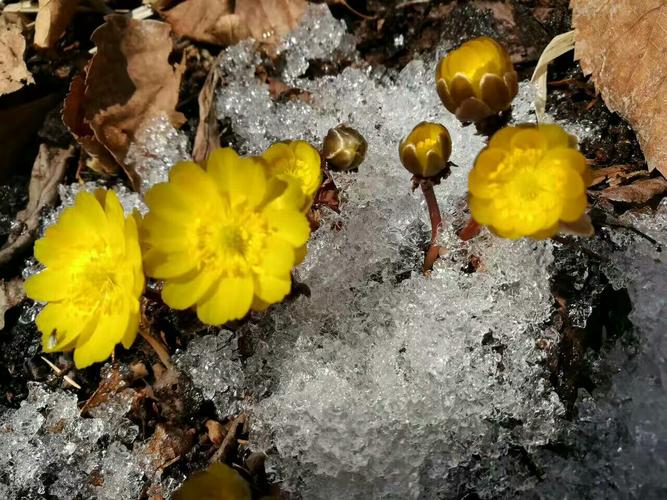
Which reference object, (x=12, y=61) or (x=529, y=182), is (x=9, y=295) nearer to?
(x=12, y=61)

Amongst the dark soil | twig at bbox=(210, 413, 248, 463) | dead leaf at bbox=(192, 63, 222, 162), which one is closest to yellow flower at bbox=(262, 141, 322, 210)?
the dark soil

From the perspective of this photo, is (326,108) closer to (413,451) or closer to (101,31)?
(101,31)

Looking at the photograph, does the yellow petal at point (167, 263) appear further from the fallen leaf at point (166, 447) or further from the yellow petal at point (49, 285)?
the fallen leaf at point (166, 447)

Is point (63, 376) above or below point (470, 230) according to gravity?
below

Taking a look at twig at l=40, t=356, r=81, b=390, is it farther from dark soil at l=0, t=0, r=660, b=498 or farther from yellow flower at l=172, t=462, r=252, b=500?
yellow flower at l=172, t=462, r=252, b=500

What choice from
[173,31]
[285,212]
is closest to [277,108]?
[173,31]

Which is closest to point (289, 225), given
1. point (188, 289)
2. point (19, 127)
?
point (188, 289)
